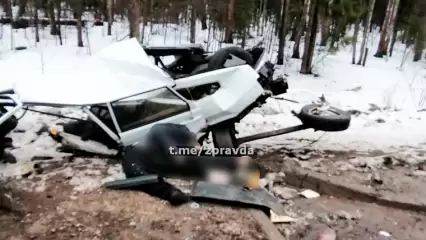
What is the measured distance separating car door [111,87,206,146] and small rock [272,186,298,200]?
1.22 m

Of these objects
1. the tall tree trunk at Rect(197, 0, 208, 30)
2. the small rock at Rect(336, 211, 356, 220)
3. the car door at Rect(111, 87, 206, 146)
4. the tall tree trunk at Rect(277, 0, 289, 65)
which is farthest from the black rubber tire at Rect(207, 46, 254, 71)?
the tall tree trunk at Rect(197, 0, 208, 30)

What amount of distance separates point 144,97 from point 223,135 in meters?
1.18

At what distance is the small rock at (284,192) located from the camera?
4.82 metres

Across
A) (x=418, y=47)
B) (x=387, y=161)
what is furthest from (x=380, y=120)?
(x=418, y=47)

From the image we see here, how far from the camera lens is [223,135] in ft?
18.1

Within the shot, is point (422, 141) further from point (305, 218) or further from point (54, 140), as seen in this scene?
point (54, 140)

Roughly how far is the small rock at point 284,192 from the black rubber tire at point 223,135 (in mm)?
821

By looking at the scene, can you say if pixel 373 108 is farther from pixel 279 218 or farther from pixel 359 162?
pixel 279 218

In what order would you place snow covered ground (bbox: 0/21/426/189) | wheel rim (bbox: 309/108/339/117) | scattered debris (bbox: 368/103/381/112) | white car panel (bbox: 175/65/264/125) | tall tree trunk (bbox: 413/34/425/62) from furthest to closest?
1. tall tree trunk (bbox: 413/34/425/62)
2. scattered debris (bbox: 368/103/381/112)
3. snow covered ground (bbox: 0/21/426/189)
4. wheel rim (bbox: 309/108/339/117)
5. white car panel (bbox: 175/65/264/125)

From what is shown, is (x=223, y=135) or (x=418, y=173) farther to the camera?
(x=418, y=173)

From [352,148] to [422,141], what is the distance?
150cm

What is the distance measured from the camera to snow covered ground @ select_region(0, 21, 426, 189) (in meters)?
6.79

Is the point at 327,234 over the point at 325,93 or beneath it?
over
